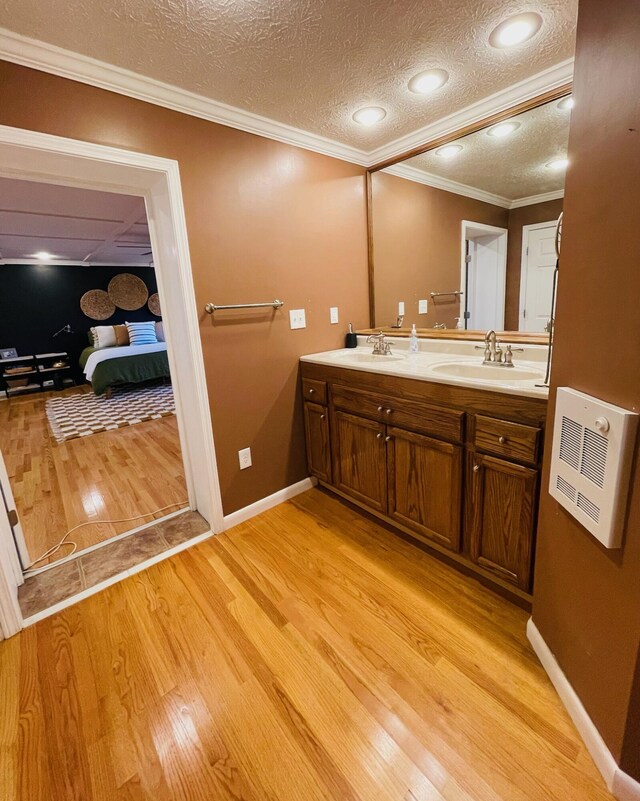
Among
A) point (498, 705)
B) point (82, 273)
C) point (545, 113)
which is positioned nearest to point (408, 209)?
point (545, 113)

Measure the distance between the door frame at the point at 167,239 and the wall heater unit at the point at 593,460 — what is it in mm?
1610

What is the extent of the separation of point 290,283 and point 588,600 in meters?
1.98

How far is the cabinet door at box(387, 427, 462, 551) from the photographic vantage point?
159 centimetres

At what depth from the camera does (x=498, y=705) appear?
45.3 inches

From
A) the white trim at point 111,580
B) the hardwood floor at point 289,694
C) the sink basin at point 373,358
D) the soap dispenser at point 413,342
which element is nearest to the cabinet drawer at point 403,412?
the sink basin at point 373,358

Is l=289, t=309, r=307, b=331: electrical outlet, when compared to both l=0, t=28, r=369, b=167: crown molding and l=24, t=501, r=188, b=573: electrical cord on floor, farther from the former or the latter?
l=24, t=501, r=188, b=573: electrical cord on floor

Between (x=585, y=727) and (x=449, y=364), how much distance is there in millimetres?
1380

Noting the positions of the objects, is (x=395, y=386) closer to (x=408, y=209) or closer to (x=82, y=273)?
(x=408, y=209)

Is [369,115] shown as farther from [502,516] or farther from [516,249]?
[502,516]

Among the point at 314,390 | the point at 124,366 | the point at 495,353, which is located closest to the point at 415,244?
the point at 495,353

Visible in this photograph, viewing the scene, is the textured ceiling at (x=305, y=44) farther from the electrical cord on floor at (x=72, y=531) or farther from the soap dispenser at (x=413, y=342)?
the electrical cord on floor at (x=72, y=531)

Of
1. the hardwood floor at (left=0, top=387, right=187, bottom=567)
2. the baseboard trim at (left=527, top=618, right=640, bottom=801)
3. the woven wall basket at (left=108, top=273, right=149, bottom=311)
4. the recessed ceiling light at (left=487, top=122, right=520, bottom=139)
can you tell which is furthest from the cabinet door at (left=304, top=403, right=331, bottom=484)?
the woven wall basket at (left=108, top=273, right=149, bottom=311)

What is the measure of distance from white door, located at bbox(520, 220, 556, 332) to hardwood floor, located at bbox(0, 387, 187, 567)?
241cm

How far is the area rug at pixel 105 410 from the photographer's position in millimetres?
4180
